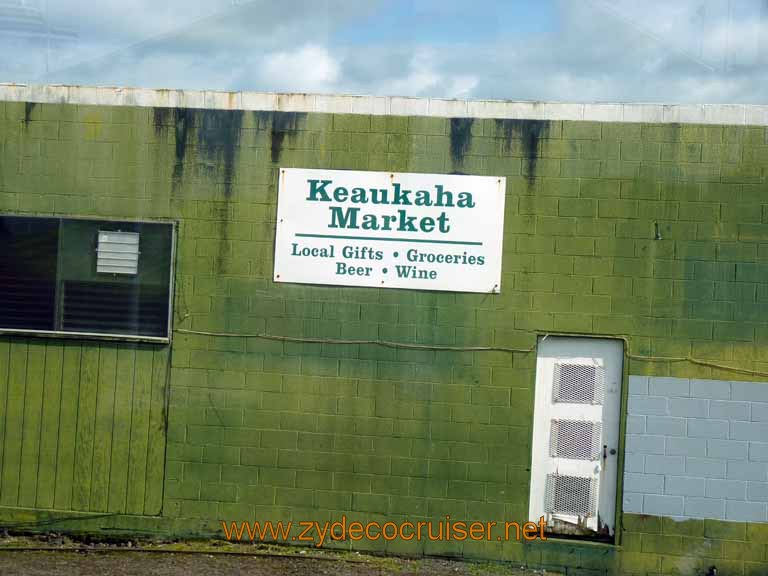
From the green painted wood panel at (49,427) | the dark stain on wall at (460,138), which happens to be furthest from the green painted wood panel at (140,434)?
the dark stain on wall at (460,138)

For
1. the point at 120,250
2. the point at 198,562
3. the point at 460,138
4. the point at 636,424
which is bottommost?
the point at 198,562

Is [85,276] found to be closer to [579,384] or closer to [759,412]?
[579,384]

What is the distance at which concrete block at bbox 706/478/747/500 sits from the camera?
278 inches

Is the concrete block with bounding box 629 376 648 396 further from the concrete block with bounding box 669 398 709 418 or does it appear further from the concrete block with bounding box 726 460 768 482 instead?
the concrete block with bounding box 726 460 768 482

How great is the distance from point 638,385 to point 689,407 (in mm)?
466

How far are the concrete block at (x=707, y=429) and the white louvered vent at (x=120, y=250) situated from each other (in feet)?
16.7

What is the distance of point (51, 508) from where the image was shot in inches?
298

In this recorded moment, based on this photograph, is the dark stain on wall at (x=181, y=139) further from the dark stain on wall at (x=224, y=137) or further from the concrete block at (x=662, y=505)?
the concrete block at (x=662, y=505)

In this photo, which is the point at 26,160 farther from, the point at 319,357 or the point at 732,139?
the point at 732,139

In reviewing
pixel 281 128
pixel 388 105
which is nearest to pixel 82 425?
pixel 281 128

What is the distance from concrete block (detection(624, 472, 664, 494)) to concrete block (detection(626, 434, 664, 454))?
0.20 m

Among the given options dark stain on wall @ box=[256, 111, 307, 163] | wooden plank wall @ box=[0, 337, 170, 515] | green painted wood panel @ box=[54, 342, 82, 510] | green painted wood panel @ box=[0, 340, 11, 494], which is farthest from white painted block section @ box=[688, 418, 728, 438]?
green painted wood panel @ box=[0, 340, 11, 494]

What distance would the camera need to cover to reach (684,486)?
711 cm

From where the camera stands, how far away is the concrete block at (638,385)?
23.5ft
